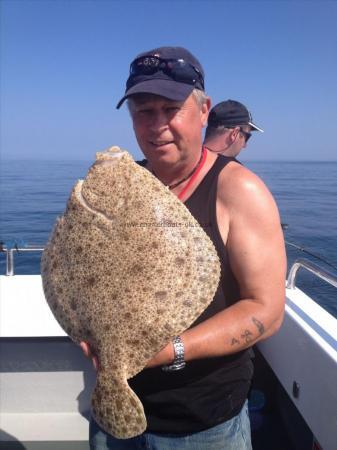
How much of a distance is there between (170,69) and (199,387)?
1448 mm

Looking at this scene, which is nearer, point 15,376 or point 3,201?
point 15,376

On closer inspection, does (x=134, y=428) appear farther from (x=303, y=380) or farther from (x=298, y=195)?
(x=298, y=195)

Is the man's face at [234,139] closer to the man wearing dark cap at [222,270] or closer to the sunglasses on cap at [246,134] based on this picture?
the sunglasses on cap at [246,134]

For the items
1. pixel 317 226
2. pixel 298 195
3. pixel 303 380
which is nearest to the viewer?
pixel 303 380

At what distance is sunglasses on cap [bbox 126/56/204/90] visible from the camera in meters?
1.72

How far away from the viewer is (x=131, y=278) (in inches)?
61.4

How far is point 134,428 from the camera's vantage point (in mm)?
1533

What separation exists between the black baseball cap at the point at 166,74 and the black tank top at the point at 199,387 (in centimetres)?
37

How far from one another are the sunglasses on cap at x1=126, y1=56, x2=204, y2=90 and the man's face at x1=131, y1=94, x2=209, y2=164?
0.27 feet

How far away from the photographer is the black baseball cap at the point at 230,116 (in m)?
4.11

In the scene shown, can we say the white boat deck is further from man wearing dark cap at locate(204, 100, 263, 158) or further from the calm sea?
the calm sea

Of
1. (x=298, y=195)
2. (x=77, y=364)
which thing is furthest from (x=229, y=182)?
(x=298, y=195)

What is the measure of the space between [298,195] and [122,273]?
62.6 ft

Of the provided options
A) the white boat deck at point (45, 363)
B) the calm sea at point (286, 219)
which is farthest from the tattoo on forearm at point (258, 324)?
the calm sea at point (286, 219)
